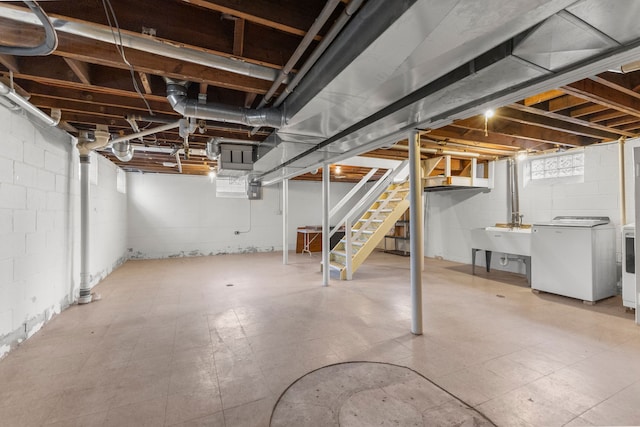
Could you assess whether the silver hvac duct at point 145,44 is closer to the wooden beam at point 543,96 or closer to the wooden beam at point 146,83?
the wooden beam at point 146,83

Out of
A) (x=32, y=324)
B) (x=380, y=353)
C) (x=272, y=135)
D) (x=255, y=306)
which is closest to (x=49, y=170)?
(x=32, y=324)

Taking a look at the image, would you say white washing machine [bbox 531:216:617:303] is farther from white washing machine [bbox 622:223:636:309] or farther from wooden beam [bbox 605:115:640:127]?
wooden beam [bbox 605:115:640:127]

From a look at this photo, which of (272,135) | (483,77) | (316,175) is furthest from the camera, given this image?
(316,175)

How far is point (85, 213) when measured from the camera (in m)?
3.86

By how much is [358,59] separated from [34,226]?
350cm

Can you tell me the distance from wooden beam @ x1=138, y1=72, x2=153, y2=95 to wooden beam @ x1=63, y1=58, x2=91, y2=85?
37 centimetres

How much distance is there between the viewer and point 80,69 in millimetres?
2135

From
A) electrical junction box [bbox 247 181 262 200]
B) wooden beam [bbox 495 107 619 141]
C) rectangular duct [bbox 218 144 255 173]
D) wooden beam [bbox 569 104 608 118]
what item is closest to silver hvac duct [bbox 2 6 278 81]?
rectangular duct [bbox 218 144 255 173]

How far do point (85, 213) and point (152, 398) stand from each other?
3126mm

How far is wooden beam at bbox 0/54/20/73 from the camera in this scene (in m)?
1.96

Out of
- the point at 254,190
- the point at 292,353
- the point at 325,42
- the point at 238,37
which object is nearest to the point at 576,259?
the point at 292,353

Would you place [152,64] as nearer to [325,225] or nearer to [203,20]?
[203,20]

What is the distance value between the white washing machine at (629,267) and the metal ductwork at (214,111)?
13.8 feet

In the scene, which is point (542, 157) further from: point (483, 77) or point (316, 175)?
point (316, 175)
